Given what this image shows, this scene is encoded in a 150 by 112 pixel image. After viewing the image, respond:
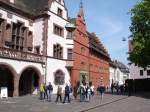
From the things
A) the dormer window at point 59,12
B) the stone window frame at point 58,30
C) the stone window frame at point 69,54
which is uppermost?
the dormer window at point 59,12

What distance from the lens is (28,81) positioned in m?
39.3

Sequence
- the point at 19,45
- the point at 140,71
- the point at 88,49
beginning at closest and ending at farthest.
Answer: the point at 19,45, the point at 88,49, the point at 140,71

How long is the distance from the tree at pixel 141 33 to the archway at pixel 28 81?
13.9 metres

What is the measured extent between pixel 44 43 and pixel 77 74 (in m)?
10.9

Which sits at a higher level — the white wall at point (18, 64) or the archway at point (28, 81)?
the white wall at point (18, 64)

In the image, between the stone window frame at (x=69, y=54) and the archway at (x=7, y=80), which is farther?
the stone window frame at (x=69, y=54)

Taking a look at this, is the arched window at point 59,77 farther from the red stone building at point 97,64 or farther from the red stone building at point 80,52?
the red stone building at point 97,64

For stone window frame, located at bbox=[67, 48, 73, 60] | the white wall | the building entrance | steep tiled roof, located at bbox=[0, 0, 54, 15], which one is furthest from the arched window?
steep tiled roof, located at bbox=[0, 0, 54, 15]

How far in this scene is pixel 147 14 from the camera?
40.5 m

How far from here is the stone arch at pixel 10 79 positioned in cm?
3238

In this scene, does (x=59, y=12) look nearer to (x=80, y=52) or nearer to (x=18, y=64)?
(x=80, y=52)

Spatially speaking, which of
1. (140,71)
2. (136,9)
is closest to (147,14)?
(136,9)

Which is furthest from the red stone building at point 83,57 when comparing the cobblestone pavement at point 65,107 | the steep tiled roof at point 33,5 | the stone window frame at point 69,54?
the cobblestone pavement at point 65,107

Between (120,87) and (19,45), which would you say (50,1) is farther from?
(120,87)
